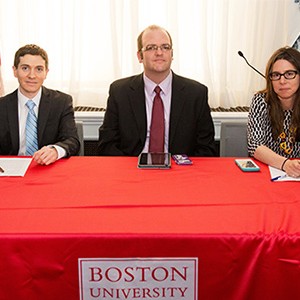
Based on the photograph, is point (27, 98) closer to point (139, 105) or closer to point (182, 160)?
point (139, 105)

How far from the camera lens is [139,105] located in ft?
8.71

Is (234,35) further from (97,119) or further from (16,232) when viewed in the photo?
(16,232)

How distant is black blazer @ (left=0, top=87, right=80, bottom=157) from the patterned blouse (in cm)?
86

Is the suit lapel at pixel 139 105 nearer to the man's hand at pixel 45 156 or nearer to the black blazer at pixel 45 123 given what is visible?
the black blazer at pixel 45 123

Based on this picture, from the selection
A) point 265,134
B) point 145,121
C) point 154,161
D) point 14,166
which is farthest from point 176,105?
point 14,166

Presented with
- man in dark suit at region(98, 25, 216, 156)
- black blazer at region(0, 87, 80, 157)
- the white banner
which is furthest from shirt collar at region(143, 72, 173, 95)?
the white banner

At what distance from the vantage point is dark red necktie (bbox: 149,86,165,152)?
2.62 m

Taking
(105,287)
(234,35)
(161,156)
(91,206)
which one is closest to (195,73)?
(234,35)

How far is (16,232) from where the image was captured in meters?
1.43

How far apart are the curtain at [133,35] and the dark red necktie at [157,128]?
64 centimetres

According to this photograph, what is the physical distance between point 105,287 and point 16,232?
1.00 ft

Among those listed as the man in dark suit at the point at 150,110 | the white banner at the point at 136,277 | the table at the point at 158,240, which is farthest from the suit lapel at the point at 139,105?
the white banner at the point at 136,277

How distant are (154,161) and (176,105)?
64cm

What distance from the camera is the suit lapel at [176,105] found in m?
2.64
